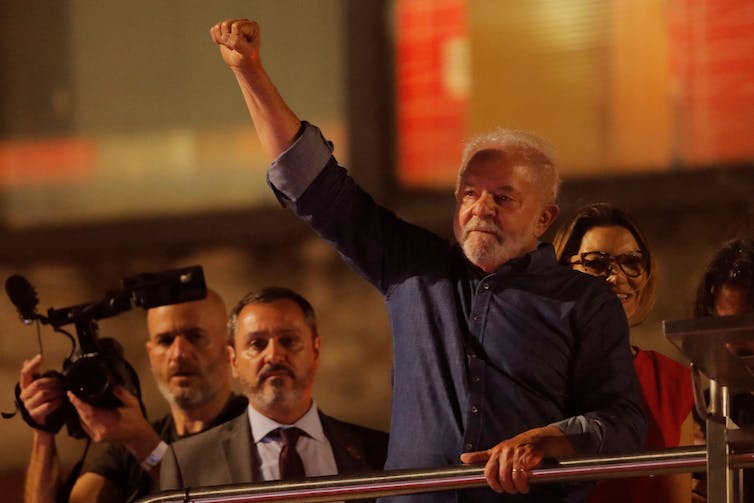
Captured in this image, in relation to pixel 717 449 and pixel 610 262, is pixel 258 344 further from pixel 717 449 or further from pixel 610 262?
pixel 717 449

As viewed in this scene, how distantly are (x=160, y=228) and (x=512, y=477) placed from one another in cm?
383

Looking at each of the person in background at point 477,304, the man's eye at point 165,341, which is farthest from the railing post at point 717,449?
the man's eye at point 165,341

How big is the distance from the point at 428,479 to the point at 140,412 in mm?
1056

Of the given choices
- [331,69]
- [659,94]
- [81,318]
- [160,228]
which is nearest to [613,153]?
[659,94]

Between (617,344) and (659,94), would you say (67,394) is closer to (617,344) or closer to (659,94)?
(617,344)

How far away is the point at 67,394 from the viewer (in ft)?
12.9

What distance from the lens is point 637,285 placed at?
12.4 ft

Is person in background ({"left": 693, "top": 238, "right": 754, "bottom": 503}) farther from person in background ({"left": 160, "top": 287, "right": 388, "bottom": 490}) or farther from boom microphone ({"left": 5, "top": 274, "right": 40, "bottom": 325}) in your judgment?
boom microphone ({"left": 5, "top": 274, "right": 40, "bottom": 325})

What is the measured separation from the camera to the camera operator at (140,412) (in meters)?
3.92

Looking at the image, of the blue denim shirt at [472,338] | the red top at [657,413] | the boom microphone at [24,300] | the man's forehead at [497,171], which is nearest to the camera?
the blue denim shirt at [472,338]

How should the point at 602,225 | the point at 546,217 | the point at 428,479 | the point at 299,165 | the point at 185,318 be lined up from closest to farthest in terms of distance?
the point at 428,479, the point at 299,165, the point at 546,217, the point at 602,225, the point at 185,318

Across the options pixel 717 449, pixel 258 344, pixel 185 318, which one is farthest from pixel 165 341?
pixel 717 449

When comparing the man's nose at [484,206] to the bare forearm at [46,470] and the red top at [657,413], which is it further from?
the bare forearm at [46,470]

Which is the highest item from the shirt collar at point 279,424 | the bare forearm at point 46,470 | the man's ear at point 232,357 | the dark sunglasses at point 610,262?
the dark sunglasses at point 610,262
